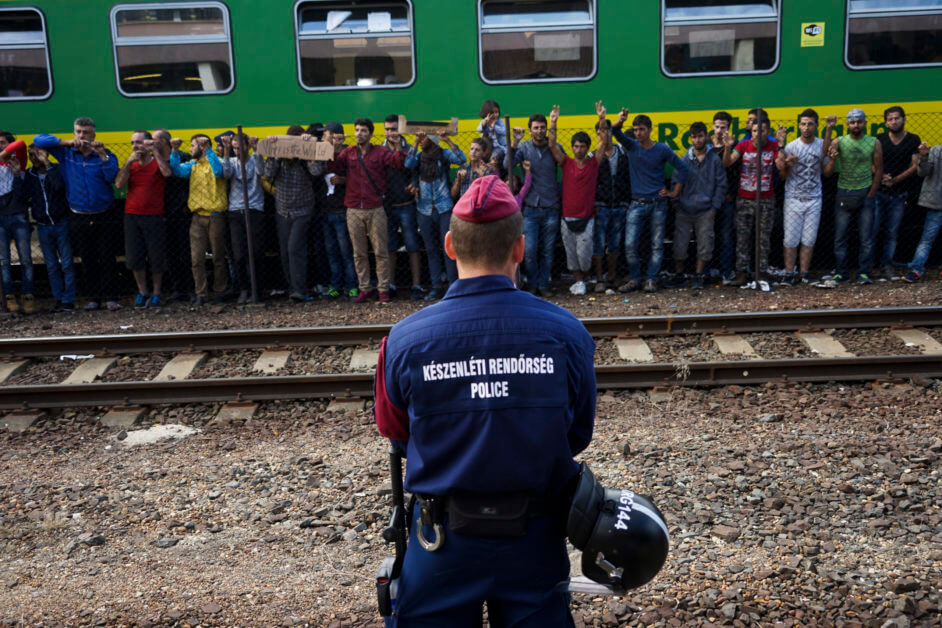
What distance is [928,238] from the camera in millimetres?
10570

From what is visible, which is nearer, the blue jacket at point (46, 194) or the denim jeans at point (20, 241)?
the blue jacket at point (46, 194)

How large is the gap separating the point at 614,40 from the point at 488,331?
8761 millimetres

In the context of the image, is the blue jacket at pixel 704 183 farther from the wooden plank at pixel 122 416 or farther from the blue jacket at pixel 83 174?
the blue jacket at pixel 83 174

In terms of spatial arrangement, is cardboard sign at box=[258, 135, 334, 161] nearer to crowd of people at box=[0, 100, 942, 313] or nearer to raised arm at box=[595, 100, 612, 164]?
crowd of people at box=[0, 100, 942, 313]

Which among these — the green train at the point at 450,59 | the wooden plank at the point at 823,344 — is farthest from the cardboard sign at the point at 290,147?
the wooden plank at the point at 823,344

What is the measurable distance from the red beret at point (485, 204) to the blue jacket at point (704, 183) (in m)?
8.22

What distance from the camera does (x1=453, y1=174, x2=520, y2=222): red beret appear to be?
8.02 ft

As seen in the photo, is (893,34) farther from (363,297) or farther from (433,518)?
(433,518)

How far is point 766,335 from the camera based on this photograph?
331 inches

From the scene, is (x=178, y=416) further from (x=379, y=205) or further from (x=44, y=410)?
(x=379, y=205)

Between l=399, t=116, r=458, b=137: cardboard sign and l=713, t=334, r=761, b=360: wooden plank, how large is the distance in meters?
3.62

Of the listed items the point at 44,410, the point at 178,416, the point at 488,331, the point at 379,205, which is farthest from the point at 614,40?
the point at 488,331

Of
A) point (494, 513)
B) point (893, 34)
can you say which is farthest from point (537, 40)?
point (494, 513)

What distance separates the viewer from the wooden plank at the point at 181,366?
804cm
